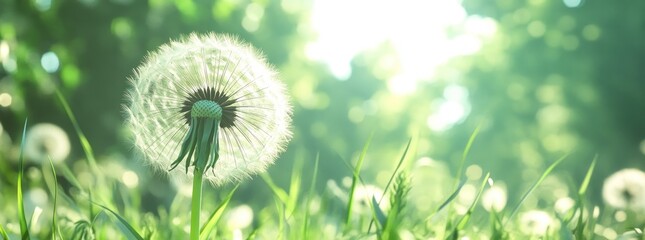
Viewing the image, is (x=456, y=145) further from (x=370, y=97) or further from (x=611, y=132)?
(x=611, y=132)

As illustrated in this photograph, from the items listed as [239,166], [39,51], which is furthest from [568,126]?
[239,166]

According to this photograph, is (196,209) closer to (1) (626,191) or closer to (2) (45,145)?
(1) (626,191)

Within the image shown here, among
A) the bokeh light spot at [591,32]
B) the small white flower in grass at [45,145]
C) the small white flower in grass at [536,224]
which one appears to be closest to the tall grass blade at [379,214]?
the small white flower in grass at [536,224]

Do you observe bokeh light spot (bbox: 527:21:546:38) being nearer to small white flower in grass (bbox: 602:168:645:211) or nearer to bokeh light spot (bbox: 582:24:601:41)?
bokeh light spot (bbox: 582:24:601:41)

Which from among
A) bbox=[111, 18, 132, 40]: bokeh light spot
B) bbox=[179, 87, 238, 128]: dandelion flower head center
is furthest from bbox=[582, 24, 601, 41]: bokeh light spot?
bbox=[179, 87, 238, 128]: dandelion flower head center

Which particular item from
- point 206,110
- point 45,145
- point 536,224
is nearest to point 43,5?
point 45,145

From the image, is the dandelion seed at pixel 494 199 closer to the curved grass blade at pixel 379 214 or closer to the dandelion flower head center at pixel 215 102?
the curved grass blade at pixel 379 214
